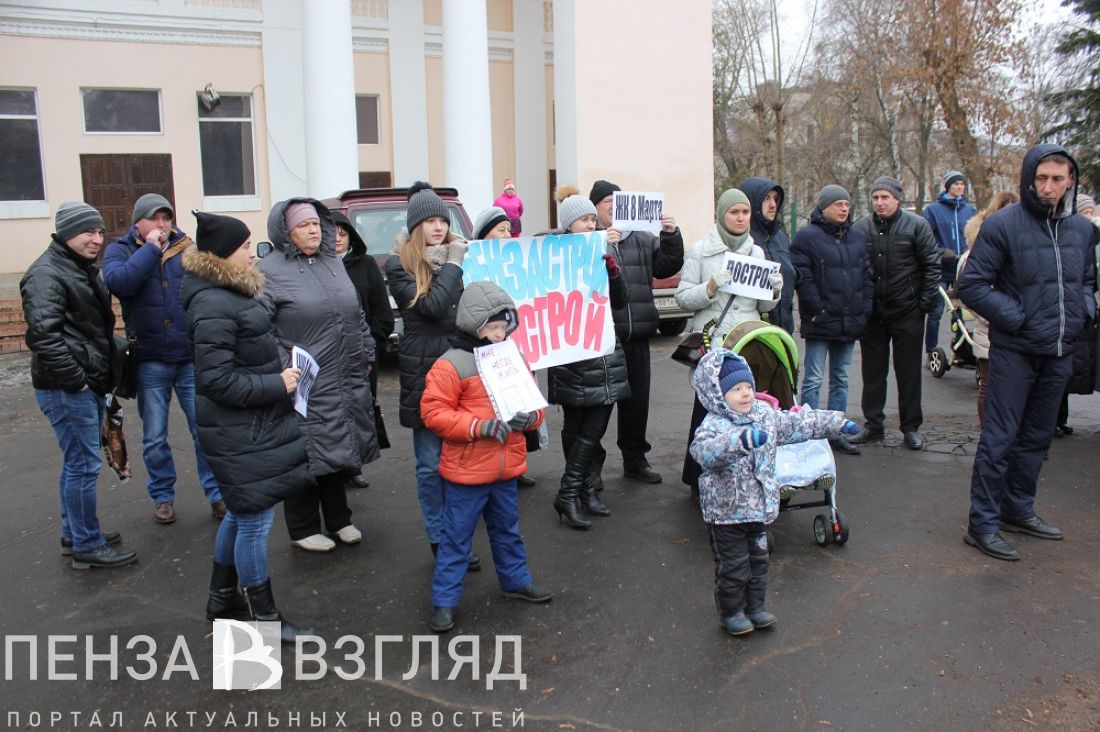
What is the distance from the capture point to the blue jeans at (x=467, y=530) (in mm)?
4523

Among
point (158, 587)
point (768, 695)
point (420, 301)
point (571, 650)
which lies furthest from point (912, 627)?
point (158, 587)

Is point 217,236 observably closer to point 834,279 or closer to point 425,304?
point 425,304

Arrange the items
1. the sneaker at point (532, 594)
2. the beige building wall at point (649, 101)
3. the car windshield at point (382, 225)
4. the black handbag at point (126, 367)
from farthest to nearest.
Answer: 1. the beige building wall at point (649, 101)
2. the car windshield at point (382, 225)
3. the black handbag at point (126, 367)
4. the sneaker at point (532, 594)

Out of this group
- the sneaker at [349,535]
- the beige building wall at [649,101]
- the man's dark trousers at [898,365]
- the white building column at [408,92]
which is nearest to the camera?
the sneaker at [349,535]

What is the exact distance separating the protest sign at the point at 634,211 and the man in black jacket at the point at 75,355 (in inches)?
125

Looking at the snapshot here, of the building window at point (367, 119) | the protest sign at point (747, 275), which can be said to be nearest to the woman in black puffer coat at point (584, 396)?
the protest sign at point (747, 275)

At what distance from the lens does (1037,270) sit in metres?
5.27

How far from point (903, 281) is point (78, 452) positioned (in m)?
6.13

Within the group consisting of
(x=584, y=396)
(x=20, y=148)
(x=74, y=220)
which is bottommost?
(x=584, y=396)

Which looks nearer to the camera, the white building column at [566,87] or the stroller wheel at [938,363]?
the stroller wheel at [938,363]

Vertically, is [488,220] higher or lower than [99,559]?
higher

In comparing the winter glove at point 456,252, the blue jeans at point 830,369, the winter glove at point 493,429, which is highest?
the winter glove at point 456,252

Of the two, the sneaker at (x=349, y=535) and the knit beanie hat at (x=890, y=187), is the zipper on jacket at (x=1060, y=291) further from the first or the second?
the sneaker at (x=349, y=535)

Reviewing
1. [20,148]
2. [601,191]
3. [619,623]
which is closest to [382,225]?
[601,191]
